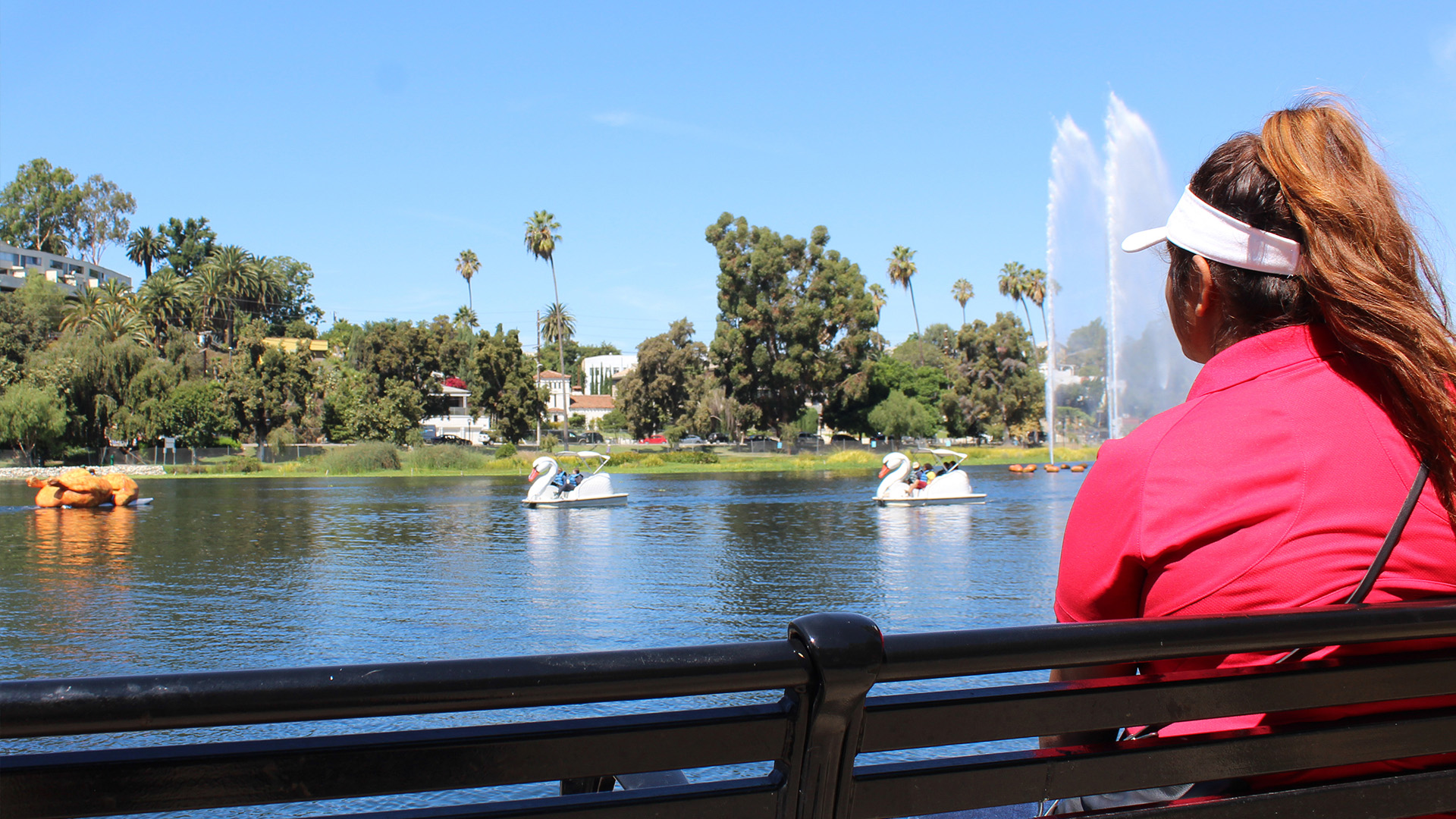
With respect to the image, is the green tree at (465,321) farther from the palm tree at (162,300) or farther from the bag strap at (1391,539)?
the bag strap at (1391,539)

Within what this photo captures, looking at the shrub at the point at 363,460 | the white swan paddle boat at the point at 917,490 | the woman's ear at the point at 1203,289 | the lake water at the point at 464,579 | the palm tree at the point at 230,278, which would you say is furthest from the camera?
the palm tree at the point at 230,278

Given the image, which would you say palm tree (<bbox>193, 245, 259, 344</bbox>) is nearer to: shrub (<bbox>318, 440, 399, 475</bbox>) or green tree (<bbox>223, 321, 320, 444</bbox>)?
green tree (<bbox>223, 321, 320, 444</bbox>)

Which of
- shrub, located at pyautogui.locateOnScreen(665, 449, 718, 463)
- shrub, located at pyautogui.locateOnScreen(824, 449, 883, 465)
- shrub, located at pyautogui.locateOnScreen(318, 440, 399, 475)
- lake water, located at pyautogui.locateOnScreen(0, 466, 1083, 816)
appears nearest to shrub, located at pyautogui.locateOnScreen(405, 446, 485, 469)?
shrub, located at pyautogui.locateOnScreen(318, 440, 399, 475)

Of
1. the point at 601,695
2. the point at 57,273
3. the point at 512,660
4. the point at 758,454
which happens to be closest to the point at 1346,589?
the point at 601,695

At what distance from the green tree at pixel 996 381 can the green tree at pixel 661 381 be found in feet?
70.9

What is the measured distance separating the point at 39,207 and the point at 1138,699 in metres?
131

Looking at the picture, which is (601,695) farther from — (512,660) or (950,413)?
(950,413)

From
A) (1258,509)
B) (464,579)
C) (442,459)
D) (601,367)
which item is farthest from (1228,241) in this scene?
(601,367)

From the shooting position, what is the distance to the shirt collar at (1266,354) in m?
1.65

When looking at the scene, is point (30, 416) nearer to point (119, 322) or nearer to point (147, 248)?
point (119, 322)

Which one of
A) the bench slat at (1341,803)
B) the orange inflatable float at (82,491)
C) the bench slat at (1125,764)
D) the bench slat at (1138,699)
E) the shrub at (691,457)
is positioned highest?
the bench slat at (1138,699)

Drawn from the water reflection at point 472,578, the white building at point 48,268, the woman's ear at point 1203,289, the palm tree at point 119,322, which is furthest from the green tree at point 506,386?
the woman's ear at point 1203,289

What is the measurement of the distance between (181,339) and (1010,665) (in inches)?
3150

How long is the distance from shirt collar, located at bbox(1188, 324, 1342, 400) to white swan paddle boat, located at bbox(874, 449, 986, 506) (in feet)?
86.4
